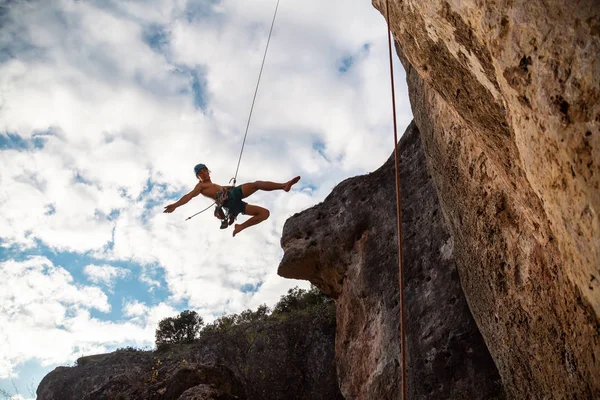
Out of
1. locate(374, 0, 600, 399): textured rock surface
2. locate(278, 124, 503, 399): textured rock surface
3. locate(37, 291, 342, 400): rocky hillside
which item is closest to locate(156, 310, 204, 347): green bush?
locate(37, 291, 342, 400): rocky hillside

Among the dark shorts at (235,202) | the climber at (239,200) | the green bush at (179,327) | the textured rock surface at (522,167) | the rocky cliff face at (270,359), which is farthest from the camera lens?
the green bush at (179,327)

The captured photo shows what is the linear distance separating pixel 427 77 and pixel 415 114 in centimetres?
341

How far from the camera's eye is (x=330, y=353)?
1406 cm

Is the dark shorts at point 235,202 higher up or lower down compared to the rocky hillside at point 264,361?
higher up

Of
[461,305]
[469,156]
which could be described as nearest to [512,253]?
[469,156]

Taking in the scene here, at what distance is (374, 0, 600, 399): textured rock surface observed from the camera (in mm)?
2656

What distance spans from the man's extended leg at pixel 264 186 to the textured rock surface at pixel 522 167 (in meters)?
2.69

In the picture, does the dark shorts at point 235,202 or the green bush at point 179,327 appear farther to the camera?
the green bush at point 179,327

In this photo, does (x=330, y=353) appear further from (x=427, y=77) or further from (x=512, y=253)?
(x=427, y=77)

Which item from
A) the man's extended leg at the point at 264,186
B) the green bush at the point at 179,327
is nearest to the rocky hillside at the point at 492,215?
the man's extended leg at the point at 264,186

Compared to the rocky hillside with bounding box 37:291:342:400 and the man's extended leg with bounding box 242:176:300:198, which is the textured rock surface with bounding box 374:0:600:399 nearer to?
the man's extended leg with bounding box 242:176:300:198

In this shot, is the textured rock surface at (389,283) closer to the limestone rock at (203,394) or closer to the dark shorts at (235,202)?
the limestone rock at (203,394)

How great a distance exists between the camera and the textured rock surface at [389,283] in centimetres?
765

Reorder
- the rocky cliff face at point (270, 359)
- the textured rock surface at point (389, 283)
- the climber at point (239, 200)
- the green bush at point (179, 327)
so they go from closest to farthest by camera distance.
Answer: the textured rock surface at point (389, 283) → the climber at point (239, 200) → the rocky cliff face at point (270, 359) → the green bush at point (179, 327)
